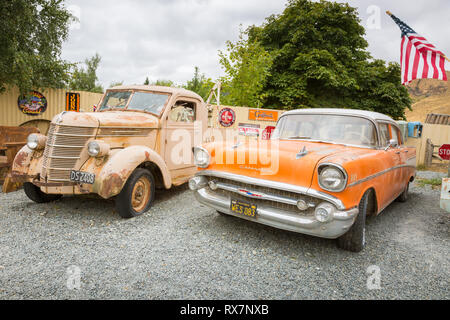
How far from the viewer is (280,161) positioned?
9.64ft

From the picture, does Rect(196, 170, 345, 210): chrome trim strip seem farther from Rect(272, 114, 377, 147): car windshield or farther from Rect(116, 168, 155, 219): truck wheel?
Rect(272, 114, 377, 147): car windshield

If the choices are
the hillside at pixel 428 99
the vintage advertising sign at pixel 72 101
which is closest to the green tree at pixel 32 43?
the vintage advertising sign at pixel 72 101

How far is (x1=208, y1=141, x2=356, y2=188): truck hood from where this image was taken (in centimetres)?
278

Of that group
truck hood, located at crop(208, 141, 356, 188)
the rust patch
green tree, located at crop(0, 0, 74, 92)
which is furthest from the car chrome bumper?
green tree, located at crop(0, 0, 74, 92)

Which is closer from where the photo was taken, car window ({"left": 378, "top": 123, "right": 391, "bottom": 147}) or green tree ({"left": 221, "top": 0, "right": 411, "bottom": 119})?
car window ({"left": 378, "top": 123, "right": 391, "bottom": 147})

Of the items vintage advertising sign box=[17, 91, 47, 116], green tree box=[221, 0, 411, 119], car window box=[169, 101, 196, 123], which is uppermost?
green tree box=[221, 0, 411, 119]

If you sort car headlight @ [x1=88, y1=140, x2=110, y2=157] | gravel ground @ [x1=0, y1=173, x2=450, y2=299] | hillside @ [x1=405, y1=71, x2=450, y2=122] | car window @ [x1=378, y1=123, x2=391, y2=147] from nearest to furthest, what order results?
gravel ground @ [x1=0, y1=173, x2=450, y2=299] < car headlight @ [x1=88, y1=140, x2=110, y2=157] < car window @ [x1=378, y1=123, x2=391, y2=147] < hillside @ [x1=405, y1=71, x2=450, y2=122]

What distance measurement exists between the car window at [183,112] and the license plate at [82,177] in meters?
1.81

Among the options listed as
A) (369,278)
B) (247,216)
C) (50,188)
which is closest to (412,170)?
(369,278)

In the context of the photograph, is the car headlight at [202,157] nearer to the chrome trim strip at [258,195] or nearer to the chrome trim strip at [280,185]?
the chrome trim strip at [280,185]

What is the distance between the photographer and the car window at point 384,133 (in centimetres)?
382

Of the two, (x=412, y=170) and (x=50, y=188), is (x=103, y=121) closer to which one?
(x=50, y=188)

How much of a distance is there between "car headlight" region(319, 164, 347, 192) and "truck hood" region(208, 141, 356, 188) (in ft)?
0.39

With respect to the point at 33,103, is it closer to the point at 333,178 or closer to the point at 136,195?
the point at 136,195
